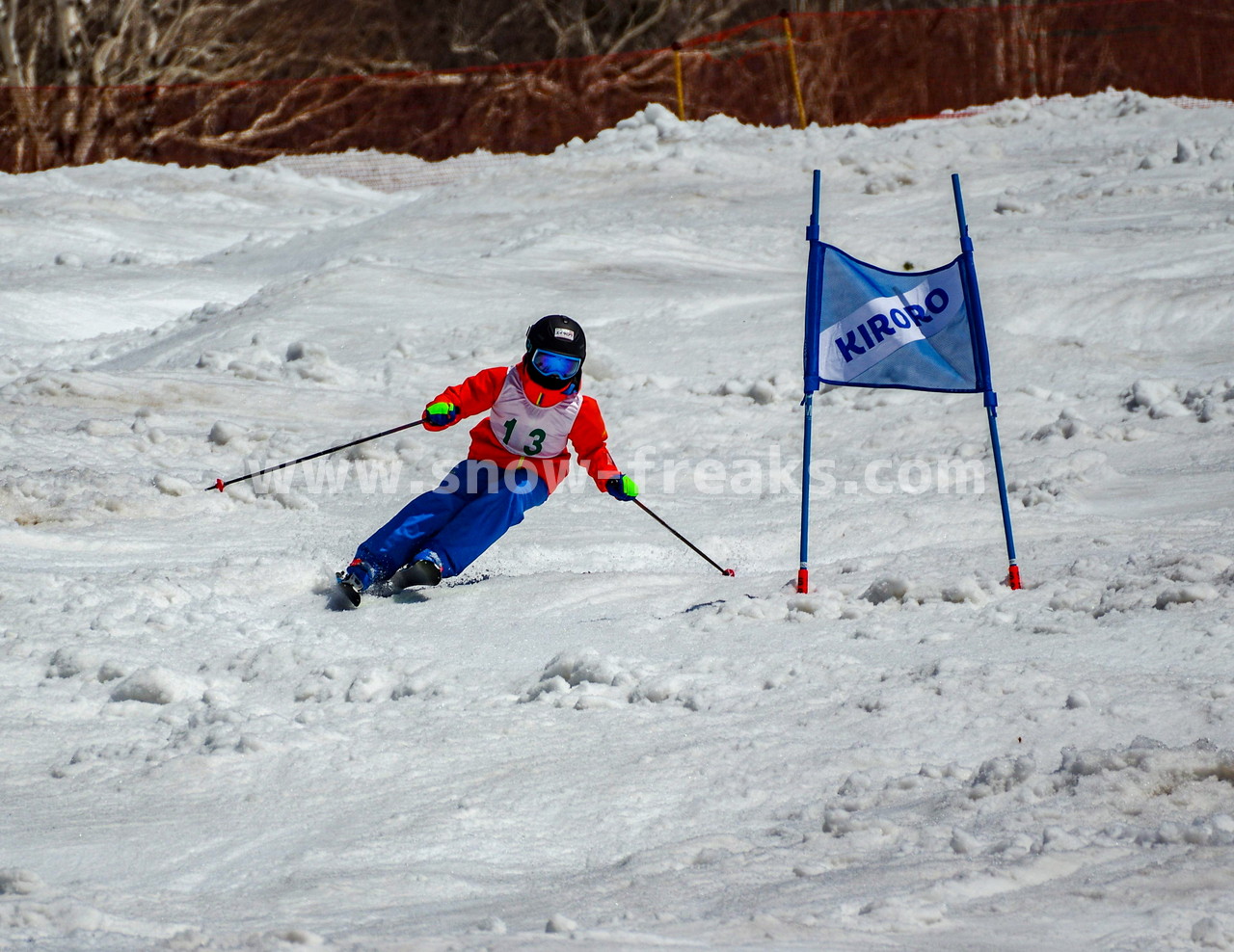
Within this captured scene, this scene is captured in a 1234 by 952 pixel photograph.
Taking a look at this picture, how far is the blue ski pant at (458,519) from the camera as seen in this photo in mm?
5688

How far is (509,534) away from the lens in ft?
21.8

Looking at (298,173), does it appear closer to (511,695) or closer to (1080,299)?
(1080,299)

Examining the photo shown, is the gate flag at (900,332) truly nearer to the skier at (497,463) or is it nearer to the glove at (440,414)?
the skier at (497,463)

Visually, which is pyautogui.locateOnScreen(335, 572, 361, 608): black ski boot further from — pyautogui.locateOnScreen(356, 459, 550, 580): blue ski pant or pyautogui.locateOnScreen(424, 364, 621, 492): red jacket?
pyautogui.locateOnScreen(424, 364, 621, 492): red jacket

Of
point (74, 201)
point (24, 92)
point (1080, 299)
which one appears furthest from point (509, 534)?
point (24, 92)

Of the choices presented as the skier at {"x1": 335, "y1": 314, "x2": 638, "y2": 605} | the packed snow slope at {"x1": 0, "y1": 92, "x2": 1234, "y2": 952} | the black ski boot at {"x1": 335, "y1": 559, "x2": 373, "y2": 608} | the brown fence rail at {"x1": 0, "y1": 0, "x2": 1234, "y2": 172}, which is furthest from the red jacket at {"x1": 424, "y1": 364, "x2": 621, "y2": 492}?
the brown fence rail at {"x1": 0, "y1": 0, "x2": 1234, "y2": 172}

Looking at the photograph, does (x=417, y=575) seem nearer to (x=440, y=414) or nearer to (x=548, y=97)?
(x=440, y=414)

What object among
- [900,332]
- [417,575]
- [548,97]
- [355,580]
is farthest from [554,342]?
[548,97]

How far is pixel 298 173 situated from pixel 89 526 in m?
13.6

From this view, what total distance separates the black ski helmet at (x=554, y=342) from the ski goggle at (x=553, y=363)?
12mm

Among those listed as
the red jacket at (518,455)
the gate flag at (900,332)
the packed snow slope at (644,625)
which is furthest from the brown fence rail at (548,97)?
the gate flag at (900,332)

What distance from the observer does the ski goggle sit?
5551 millimetres

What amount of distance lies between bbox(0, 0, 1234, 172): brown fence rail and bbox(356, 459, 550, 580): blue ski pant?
15.7 m

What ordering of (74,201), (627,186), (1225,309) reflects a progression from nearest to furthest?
(1225,309)
(627,186)
(74,201)
